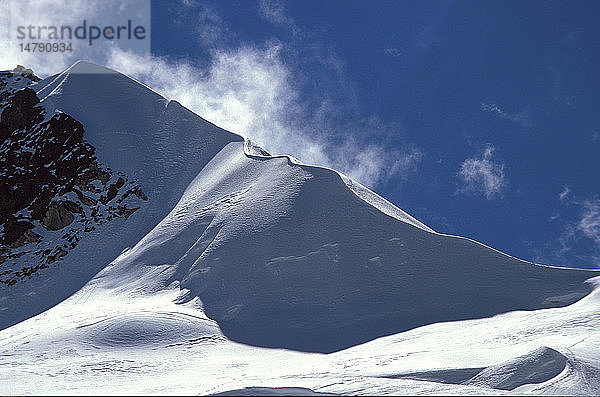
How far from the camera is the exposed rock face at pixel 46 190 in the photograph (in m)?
23.9

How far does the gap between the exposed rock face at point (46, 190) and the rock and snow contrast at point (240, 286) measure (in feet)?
0.29

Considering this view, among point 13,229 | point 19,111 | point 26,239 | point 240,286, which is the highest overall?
point 19,111

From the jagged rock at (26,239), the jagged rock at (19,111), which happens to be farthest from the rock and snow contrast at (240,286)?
the jagged rock at (19,111)

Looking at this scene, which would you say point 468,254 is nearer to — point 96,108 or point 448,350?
point 448,350

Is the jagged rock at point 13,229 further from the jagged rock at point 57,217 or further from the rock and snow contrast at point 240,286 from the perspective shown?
the jagged rock at point 57,217

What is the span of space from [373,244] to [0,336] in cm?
1156

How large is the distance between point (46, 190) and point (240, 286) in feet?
49.8

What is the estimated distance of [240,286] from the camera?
16.1m

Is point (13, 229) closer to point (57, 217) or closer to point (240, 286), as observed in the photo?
point (57, 217)

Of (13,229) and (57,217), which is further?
(57,217)

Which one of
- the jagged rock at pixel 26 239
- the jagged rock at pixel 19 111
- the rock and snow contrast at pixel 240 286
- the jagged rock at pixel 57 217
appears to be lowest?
the rock and snow contrast at pixel 240 286

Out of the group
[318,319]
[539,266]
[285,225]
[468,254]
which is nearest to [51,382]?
[318,319]

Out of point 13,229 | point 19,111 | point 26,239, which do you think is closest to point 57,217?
point 26,239

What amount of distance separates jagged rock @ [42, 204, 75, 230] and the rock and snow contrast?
0.09 m
